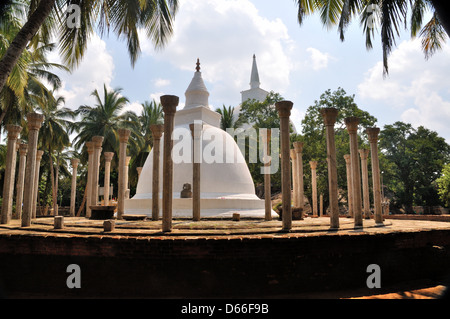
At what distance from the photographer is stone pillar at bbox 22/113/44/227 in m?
6.80

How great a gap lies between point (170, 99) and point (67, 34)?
3770 mm

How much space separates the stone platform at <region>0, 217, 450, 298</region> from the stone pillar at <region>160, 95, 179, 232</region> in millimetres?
381

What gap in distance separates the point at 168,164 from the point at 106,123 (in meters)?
21.0

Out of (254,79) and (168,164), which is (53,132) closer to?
(168,164)

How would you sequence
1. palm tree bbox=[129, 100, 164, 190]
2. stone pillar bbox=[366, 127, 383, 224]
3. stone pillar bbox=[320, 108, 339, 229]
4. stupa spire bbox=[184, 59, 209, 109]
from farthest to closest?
palm tree bbox=[129, 100, 164, 190], stupa spire bbox=[184, 59, 209, 109], stone pillar bbox=[366, 127, 383, 224], stone pillar bbox=[320, 108, 339, 229]

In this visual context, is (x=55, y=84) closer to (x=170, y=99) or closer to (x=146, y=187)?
(x=146, y=187)

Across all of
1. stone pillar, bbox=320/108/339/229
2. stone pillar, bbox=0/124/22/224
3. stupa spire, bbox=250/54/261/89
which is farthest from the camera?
stupa spire, bbox=250/54/261/89

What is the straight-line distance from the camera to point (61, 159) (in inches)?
1289

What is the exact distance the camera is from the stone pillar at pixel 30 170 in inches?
268

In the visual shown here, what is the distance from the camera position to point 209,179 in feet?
41.2

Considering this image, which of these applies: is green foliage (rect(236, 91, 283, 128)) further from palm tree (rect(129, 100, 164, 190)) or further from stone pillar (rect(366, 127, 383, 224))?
stone pillar (rect(366, 127, 383, 224))

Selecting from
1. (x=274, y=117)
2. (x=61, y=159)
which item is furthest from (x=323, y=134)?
(x=61, y=159)

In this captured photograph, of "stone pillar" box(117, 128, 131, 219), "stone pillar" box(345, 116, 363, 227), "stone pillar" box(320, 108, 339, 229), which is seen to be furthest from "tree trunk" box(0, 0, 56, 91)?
"stone pillar" box(345, 116, 363, 227)

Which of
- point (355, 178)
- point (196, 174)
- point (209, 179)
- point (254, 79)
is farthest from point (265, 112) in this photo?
point (254, 79)
